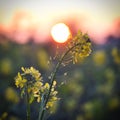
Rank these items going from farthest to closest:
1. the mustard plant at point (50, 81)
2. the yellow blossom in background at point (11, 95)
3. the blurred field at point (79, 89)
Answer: the yellow blossom in background at point (11, 95), the blurred field at point (79, 89), the mustard plant at point (50, 81)

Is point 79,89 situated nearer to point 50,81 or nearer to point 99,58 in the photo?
point 99,58

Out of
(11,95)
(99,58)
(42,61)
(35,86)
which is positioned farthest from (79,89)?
(35,86)

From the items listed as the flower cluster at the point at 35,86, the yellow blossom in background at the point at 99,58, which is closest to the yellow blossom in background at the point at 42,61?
the yellow blossom in background at the point at 99,58

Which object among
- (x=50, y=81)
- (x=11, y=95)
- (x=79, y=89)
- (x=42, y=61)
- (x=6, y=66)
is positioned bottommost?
(x=50, y=81)

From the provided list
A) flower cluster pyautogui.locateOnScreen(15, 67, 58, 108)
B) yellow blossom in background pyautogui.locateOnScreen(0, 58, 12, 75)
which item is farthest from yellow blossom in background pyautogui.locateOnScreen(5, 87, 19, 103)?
flower cluster pyautogui.locateOnScreen(15, 67, 58, 108)

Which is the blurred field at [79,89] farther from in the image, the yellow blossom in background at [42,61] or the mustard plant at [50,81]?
the mustard plant at [50,81]

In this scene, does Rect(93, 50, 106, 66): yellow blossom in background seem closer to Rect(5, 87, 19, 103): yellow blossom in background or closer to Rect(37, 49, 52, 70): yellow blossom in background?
Rect(37, 49, 52, 70): yellow blossom in background

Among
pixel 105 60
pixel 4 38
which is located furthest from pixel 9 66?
pixel 4 38

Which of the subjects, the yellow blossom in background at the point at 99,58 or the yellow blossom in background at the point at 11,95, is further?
the yellow blossom in background at the point at 99,58
